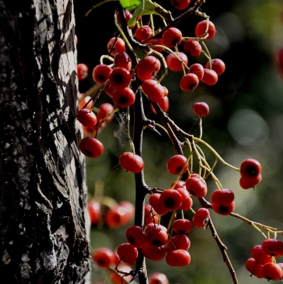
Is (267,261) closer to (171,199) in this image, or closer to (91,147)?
(171,199)

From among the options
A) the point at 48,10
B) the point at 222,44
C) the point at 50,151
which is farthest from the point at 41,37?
the point at 222,44

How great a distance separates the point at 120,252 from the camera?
799 millimetres

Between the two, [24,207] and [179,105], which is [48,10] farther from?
[179,105]

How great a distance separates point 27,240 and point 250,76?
221 cm

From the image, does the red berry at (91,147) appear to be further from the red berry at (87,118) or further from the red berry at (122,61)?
the red berry at (122,61)

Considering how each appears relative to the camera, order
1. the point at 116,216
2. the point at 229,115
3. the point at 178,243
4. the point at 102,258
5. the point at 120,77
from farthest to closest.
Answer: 1. the point at 229,115
2. the point at 116,216
3. the point at 102,258
4. the point at 178,243
5. the point at 120,77

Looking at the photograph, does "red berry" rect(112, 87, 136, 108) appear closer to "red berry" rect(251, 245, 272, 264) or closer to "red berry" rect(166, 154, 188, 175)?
"red berry" rect(166, 154, 188, 175)

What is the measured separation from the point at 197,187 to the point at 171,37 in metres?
0.26

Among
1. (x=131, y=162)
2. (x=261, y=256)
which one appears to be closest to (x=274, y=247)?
(x=261, y=256)

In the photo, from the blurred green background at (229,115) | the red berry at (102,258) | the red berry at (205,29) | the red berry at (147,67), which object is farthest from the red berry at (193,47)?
the blurred green background at (229,115)

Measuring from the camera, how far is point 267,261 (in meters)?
0.85

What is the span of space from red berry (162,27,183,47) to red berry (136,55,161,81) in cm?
7

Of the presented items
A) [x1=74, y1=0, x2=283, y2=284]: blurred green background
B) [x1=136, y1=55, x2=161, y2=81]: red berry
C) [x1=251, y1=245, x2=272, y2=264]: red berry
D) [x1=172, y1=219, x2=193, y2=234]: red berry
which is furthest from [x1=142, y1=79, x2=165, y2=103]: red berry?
[x1=74, y1=0, x2=283, y2=284]: blurred green background

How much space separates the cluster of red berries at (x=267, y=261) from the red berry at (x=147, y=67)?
0.35m
